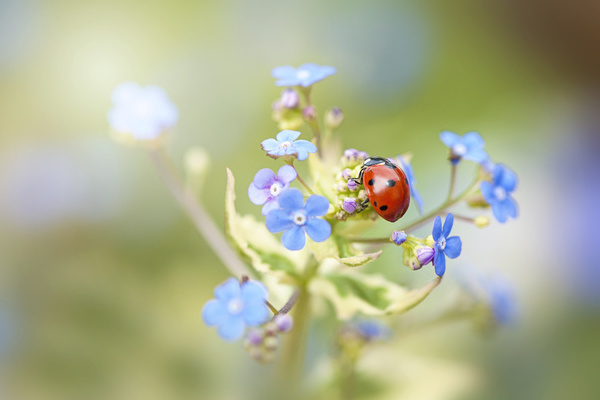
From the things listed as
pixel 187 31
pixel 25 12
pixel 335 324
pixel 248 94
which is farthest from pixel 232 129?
pixel 25 12

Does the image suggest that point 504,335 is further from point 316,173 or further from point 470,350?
point 316,173

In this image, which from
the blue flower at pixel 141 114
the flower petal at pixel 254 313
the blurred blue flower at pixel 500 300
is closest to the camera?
the flower petal at pixel 254 313

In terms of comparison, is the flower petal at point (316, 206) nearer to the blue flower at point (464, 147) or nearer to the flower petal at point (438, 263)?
the flower petal at point (438, 263)

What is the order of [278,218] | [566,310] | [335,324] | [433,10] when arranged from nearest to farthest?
[278,218], [335,324], [566,310], [433,10]

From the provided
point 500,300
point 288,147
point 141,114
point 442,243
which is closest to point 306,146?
point 288,147

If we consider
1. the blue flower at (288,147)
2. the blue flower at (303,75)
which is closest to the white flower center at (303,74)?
the blue flower at (303,75)

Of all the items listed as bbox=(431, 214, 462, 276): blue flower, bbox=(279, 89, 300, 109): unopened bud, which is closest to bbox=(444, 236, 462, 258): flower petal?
bbox=(431, 214, 462, 276): blue flower

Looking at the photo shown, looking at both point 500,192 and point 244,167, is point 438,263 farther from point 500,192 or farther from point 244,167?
point 244,167
